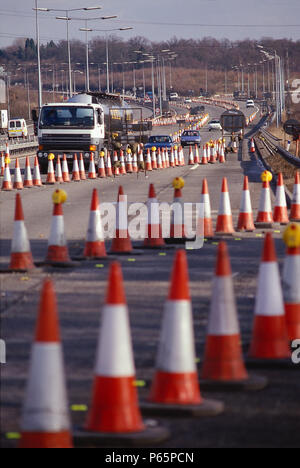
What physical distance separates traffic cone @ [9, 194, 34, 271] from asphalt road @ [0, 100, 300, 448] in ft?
0.61

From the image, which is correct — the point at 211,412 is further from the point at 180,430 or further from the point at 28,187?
the point at 28,187

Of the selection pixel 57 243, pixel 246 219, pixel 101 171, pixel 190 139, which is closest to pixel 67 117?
pixel 101 171

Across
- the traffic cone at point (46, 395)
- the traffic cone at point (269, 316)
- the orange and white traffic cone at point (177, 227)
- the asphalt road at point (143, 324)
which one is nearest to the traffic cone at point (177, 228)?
the orange and white traffic cone at point (177, 227)

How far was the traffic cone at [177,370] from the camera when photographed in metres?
6.44

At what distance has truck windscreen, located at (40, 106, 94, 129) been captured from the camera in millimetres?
36938

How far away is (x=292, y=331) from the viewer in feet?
27.4

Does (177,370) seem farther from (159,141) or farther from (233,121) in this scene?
(233,121)

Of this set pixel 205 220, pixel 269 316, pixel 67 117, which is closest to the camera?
pixel 269 316

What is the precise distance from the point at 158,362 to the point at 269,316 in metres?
1.42

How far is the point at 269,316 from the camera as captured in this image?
25.4ft

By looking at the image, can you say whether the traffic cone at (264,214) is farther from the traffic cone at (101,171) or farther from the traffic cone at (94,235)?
the traffic cone at (101,171)

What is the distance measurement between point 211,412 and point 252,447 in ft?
2.27

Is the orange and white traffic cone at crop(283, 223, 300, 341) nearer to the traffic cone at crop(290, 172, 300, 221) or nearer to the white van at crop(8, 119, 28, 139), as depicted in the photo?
the traffic cone at crop(290, 172, 300, 221)

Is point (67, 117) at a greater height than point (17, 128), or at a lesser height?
greater
